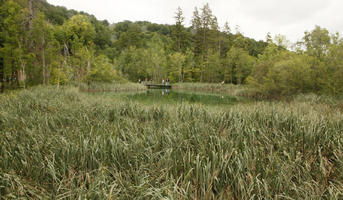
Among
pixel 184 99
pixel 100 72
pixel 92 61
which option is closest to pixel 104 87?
pixel 100 72

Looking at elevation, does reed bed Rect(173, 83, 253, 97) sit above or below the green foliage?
below

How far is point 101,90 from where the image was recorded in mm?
21688

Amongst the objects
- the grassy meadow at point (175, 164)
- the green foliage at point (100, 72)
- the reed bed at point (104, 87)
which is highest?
the green foliage at point (100, 72)

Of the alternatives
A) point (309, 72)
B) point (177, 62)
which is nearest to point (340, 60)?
point (309, 72)

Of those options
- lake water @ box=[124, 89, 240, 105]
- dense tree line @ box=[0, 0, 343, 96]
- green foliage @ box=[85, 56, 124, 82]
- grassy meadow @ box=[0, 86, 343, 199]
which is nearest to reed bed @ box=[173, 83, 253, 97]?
dense tree line @ box=[0, 0, 343, 96]

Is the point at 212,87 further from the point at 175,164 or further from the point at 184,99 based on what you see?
the point at 175,164

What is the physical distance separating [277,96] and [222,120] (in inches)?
469

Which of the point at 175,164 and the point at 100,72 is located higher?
the point at 100,72

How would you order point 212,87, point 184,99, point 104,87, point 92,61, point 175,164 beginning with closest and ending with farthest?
point 175,164, point 184,99, point 104,87, point 92,61, point 212,87

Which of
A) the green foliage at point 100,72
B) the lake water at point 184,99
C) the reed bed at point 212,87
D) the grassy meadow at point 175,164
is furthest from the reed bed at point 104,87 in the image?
the grassy meadow at point 175,164

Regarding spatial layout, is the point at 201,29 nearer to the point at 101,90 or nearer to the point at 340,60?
the point at 101,90

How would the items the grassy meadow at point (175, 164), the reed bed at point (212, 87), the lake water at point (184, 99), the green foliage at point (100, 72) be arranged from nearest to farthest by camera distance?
the grassy meadow at point (175, 164) → the lake water at point (184, 99) → the green foliage at point (100, 72) → the reed bed at point (212, 87)

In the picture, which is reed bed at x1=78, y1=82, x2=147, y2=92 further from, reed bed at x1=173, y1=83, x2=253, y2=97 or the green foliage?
reed bed at x1=173, y1=83, x2=253, y2=97

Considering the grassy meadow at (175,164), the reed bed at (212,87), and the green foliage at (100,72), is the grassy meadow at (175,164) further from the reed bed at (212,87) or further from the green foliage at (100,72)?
the reed bed at (212,87)
